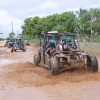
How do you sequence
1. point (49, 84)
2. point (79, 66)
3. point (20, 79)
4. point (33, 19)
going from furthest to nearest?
point (33, 19) → point (79, 66) → point (20, 79) → point (49, 84)

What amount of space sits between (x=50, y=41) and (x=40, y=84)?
196 inches

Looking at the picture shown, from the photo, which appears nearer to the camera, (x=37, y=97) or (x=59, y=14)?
(x=37, y=97)

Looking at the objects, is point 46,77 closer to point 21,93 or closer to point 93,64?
point 93,64

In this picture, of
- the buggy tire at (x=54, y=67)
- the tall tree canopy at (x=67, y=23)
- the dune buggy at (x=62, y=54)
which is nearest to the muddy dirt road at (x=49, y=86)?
the buggy tire at (x=54, y=67)

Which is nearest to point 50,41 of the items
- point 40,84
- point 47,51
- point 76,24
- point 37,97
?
point 47,51

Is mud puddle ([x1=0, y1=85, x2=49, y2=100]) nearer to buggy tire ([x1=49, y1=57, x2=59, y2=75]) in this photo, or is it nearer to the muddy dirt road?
the muddy dirt road

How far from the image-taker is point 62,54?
16344 millimetres

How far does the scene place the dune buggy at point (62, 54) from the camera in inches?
629

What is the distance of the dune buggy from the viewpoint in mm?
15969

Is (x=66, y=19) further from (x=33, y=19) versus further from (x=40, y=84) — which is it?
(x=40, y=84)

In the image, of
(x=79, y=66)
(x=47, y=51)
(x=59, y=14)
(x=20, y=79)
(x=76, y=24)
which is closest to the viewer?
(x=20, y=79)

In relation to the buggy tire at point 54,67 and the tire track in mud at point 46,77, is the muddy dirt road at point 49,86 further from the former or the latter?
the buggy tire at point 54,67

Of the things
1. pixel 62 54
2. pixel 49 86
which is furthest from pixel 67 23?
pixel 49 86

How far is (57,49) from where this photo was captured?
1723 centimetres
